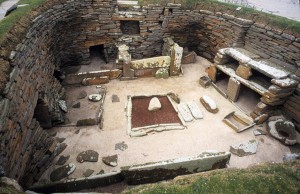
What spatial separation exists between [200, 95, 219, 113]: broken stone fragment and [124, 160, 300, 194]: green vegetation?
3.81 metres

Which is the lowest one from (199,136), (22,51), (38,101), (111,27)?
(199,136)

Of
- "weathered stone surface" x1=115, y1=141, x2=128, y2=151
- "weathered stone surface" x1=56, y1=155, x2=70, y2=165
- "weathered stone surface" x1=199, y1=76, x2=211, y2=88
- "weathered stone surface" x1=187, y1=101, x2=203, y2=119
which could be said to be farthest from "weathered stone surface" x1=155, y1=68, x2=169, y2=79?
"weathered stone surface" x1=56, y1=155, x2=70, y2=165

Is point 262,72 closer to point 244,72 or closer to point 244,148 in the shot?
point 244,72

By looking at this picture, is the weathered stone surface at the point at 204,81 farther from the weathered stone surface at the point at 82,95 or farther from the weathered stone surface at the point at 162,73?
the weathered stone surface at the point at 82,95

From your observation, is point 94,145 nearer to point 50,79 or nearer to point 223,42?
point 50,79

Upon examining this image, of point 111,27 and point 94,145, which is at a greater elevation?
point 111,27

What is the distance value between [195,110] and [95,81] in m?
3.99

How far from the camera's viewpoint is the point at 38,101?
6145 mm

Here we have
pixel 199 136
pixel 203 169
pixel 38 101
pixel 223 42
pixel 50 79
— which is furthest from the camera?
pixel 223 42

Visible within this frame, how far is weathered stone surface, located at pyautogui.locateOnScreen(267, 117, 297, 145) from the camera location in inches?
259

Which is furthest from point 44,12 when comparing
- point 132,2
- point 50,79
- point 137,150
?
point 137,150

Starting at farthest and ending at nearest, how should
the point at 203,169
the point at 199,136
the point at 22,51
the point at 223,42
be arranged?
1. the point at 223,42
2. the point at 199,136
3. the point at 203,169
4. the point at 22,51

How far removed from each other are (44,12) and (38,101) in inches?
115

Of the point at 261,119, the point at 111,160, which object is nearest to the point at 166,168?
the point at 111,160
